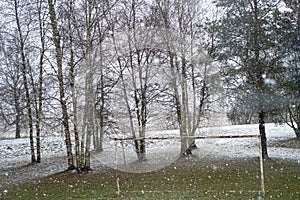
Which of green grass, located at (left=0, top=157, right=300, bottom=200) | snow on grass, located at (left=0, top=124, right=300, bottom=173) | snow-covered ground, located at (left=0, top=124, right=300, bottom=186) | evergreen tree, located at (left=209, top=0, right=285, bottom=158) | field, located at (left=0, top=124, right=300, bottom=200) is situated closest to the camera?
green grass, located at (left=0, top=157, right=300, bottom=200)

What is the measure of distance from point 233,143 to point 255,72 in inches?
390

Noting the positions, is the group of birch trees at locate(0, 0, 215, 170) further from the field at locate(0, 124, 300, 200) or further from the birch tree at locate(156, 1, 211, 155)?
the field at locate(0, 124, 300, 200)

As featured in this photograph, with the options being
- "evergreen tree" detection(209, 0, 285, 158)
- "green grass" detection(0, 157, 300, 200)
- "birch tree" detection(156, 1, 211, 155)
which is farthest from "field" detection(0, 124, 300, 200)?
"evergreen tree" detection(209, 0, 285, 158)

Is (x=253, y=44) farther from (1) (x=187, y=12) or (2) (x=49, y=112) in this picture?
(2) (x=49, y=112)

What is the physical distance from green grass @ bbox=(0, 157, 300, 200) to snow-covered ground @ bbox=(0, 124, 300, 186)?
111cm

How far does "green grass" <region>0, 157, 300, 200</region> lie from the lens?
8.59 meters

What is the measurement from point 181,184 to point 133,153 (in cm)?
751

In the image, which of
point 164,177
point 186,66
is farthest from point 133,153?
point 164,177

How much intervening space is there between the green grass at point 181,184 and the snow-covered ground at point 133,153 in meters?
1.11

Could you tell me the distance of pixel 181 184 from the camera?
10.2 meters

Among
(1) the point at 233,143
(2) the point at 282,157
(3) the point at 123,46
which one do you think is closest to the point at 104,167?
(3) the point at 123,46

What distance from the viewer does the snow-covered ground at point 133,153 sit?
14.9 meters

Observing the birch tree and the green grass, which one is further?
the birch tree

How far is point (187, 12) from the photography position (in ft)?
55.8
